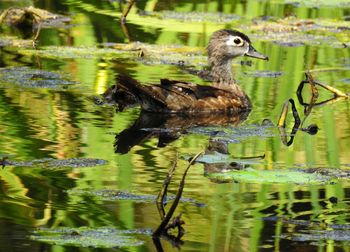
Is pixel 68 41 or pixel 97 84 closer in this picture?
pixel 97 84

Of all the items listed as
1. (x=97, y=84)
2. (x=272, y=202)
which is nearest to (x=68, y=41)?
(x=97, y=84)

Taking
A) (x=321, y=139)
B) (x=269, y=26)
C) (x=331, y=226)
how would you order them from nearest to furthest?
(x=331, y=226) < (x=321, y=139) < (x=269, y=26)

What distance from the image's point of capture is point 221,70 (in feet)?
42.7

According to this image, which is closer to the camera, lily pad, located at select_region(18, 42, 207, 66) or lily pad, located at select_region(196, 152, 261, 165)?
lily pad, located at select_region(196, 152, 261, 165)

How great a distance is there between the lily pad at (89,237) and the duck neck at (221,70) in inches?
228

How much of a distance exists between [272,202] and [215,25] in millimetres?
7983

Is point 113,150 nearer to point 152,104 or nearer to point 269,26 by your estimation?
point 152,104

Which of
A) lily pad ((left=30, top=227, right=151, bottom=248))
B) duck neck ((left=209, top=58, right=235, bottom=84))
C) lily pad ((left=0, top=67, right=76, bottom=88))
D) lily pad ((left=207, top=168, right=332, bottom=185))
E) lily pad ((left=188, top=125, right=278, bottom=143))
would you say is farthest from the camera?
duck neck ((left=209, top=58, right=235, bottom=84))

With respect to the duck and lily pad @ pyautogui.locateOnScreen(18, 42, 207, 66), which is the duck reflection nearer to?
the duck

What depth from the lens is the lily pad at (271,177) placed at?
8430 millimetres

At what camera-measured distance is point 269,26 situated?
15406 mm

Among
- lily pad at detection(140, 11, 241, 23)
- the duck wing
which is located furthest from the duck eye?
lily pad at detection(140, 11, 241, 23)

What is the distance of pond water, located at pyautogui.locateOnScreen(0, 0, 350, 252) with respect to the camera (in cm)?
734

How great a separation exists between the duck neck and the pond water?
21 cm
